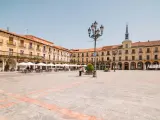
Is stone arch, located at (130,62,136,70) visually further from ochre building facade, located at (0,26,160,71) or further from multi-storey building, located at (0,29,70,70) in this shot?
multi-storey building, located at (0,29,70,70)

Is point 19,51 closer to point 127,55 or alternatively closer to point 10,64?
point 10,64

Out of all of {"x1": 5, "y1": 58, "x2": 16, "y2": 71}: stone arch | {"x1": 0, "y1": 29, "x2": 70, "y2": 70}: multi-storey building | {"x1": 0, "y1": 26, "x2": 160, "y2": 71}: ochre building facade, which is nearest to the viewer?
{"x1": 0, "y1": 29, "x2": 70, "y2": 70}: multi-storey building

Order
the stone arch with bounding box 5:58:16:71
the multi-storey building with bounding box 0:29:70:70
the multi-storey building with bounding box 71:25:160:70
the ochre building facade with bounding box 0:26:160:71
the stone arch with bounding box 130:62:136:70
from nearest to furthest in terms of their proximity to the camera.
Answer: the multi-storey building with bounding box 0:29:70:70 → the stone arch with bounding box 5:58:16:71 → the ochre building facade with bounding box 0:26:160:71 → the multi-storey building with bounding box 71:25:160:70 → the stone arch with bounding box 130:62:136:70

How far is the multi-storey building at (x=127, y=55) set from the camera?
147ft

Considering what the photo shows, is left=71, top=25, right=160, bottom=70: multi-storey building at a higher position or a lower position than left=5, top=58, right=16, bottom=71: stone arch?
higher

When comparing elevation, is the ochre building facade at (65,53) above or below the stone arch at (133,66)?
above

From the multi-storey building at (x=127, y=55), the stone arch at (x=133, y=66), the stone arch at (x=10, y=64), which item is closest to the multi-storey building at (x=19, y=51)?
the stone arch at (x=10, y=64)

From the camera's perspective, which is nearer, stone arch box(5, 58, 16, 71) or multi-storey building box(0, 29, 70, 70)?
multi-storey building box(0, 29, 70, 70)

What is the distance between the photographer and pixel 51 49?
41.0 metres

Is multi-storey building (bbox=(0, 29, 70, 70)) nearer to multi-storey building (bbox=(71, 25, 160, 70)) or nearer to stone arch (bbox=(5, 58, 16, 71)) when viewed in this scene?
stone arch (bbox=(5, 58, 16, 71))

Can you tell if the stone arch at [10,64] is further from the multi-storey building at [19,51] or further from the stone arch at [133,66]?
the stone arch at [133,66]

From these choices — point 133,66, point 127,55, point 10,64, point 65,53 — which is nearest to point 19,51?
point 10,64

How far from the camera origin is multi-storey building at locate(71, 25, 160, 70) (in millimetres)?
44875

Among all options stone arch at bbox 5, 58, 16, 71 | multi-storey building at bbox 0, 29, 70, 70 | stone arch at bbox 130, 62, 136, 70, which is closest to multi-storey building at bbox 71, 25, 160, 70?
stone arch at bbox 130, 62, 136, 70
